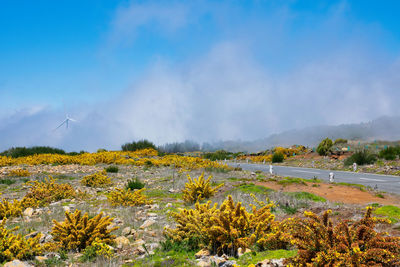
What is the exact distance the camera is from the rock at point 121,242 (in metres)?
5.14

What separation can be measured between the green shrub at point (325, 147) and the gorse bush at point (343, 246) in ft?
117

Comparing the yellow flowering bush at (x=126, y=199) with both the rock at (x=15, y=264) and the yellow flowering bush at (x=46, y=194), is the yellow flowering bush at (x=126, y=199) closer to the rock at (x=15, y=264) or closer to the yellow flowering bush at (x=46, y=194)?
the yellow flowering bush at (x=46, y=194)

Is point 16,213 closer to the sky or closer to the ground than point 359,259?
closer to the ground

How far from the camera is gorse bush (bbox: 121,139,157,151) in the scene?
137 ft

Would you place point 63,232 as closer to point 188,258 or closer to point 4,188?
point 188,258

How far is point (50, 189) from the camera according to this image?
10273 mm

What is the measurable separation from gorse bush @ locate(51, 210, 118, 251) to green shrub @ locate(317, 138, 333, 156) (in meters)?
35.7

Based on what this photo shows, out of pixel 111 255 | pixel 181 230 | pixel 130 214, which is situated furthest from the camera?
pixel 130 214

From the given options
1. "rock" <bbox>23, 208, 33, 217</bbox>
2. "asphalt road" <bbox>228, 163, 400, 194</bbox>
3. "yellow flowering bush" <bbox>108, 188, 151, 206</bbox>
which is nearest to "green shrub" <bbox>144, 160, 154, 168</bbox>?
"asphalt road" <bbox>228, 163, 400, 194</bbox>

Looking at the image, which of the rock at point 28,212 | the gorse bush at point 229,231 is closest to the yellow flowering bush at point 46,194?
the rock at point 28,212

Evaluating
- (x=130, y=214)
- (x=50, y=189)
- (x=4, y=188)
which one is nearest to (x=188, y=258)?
(x=130, y=214)

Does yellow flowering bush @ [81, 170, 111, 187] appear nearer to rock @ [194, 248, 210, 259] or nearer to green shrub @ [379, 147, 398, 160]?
rock @ [194, 248, 210, 259]

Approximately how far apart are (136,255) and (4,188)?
12.2 m

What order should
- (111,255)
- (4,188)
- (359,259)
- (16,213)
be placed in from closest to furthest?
(359,259) → (111,255) → (16,213) → (4,188)
